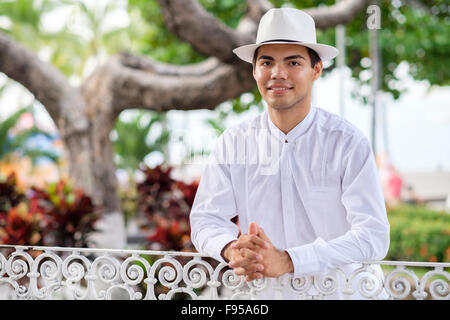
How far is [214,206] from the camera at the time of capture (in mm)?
2227

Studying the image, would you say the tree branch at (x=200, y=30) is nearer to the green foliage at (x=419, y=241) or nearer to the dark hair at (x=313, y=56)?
the dark hair at (x=313, y=56)

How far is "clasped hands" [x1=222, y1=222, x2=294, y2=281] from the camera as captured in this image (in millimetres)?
1878

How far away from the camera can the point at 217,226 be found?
7.22 ft

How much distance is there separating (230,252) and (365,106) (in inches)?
325

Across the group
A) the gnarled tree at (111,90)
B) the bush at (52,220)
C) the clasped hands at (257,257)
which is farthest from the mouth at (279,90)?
the gnarled tree at (111,90)

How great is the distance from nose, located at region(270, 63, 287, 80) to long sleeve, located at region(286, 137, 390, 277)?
1.28ft

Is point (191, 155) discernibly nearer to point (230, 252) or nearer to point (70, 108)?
point (230, 252)

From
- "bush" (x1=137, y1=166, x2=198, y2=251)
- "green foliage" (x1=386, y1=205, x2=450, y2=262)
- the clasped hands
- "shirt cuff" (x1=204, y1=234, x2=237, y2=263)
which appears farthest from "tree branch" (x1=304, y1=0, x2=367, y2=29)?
the clasped hands

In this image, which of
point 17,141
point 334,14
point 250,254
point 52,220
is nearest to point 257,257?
point 250,254

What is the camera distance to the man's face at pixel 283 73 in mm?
2094

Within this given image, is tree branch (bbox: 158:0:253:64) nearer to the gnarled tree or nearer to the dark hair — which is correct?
the gnarled tree

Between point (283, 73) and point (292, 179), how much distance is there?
17.3 inches

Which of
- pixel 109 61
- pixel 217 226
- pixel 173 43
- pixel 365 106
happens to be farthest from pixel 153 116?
pixel 217 226
